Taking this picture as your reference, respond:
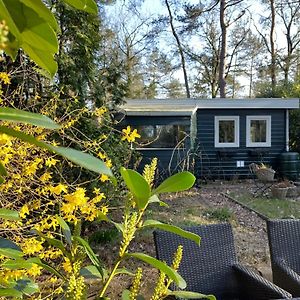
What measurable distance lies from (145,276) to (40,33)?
3803 mm

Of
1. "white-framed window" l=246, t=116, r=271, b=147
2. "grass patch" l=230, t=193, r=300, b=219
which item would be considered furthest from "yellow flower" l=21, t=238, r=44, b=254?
"white-framed window" l=246, t=116, r=271, b=147

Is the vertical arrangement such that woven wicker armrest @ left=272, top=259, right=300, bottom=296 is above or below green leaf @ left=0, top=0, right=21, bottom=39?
below

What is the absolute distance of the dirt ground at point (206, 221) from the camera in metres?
4.07

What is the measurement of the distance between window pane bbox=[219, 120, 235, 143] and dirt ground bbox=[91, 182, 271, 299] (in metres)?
1.78

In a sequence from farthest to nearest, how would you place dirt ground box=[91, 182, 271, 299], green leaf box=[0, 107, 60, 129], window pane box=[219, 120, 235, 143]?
window pane box=[219, 120, 235, 143], dirt ground box=[91, 182, 271, 299], green leaf box=[0, 107, 60, 129]

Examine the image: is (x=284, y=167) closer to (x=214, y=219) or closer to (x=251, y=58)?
(x=214, y=219)

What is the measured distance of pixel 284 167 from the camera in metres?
11.9

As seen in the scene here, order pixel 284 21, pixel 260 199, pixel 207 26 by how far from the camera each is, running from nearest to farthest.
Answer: pixel 260 199 → pixel 207 26 → pixel 284 21

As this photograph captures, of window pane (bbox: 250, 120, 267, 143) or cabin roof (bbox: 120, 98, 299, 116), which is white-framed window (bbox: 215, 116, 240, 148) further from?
window pane (bbox: 250, 120, 267, 143)

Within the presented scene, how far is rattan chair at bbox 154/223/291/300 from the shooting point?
2.63m

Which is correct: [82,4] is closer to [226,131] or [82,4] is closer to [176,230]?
[176,230]

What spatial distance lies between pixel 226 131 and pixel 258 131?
1.05m

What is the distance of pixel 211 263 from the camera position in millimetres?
2795

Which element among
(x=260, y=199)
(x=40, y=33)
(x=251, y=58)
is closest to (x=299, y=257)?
(x=40, y=33)
